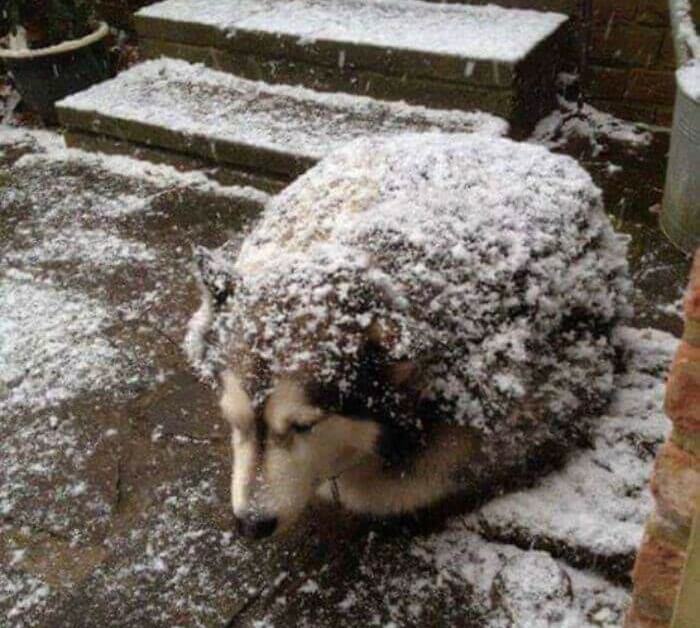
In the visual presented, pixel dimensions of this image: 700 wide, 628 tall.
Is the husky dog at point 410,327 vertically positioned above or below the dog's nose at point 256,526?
above

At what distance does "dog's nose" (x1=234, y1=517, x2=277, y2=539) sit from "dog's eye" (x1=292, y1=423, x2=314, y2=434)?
0.27 metres

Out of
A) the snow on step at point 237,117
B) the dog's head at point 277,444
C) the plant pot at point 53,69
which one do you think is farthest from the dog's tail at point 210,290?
the plant pot at point 53,69

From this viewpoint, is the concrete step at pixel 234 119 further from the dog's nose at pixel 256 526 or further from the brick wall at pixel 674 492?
the brick wall at pixel 674 492

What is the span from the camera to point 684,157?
11.3 ft

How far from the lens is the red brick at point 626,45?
4.51 m

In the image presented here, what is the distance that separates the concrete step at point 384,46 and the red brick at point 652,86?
511 millimetres

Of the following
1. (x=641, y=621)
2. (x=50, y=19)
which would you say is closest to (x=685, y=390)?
(x=641, y=621)

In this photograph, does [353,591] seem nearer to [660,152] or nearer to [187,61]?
[660,152]

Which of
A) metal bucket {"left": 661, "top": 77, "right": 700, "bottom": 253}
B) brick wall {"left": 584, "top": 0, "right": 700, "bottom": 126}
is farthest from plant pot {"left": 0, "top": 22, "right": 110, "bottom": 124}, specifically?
metal bucket {"left": 661, "top": 77, "right": 700, "bottom": 253}

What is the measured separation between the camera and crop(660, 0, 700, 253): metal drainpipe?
331 centimetres

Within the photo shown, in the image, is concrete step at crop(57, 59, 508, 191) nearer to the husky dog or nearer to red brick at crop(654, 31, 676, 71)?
red brick at crop(654, 31, 676, 71)

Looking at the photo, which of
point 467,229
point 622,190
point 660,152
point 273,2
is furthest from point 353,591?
point 273,2

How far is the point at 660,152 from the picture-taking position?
4.48 metres

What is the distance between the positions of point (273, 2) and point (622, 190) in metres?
2.82
